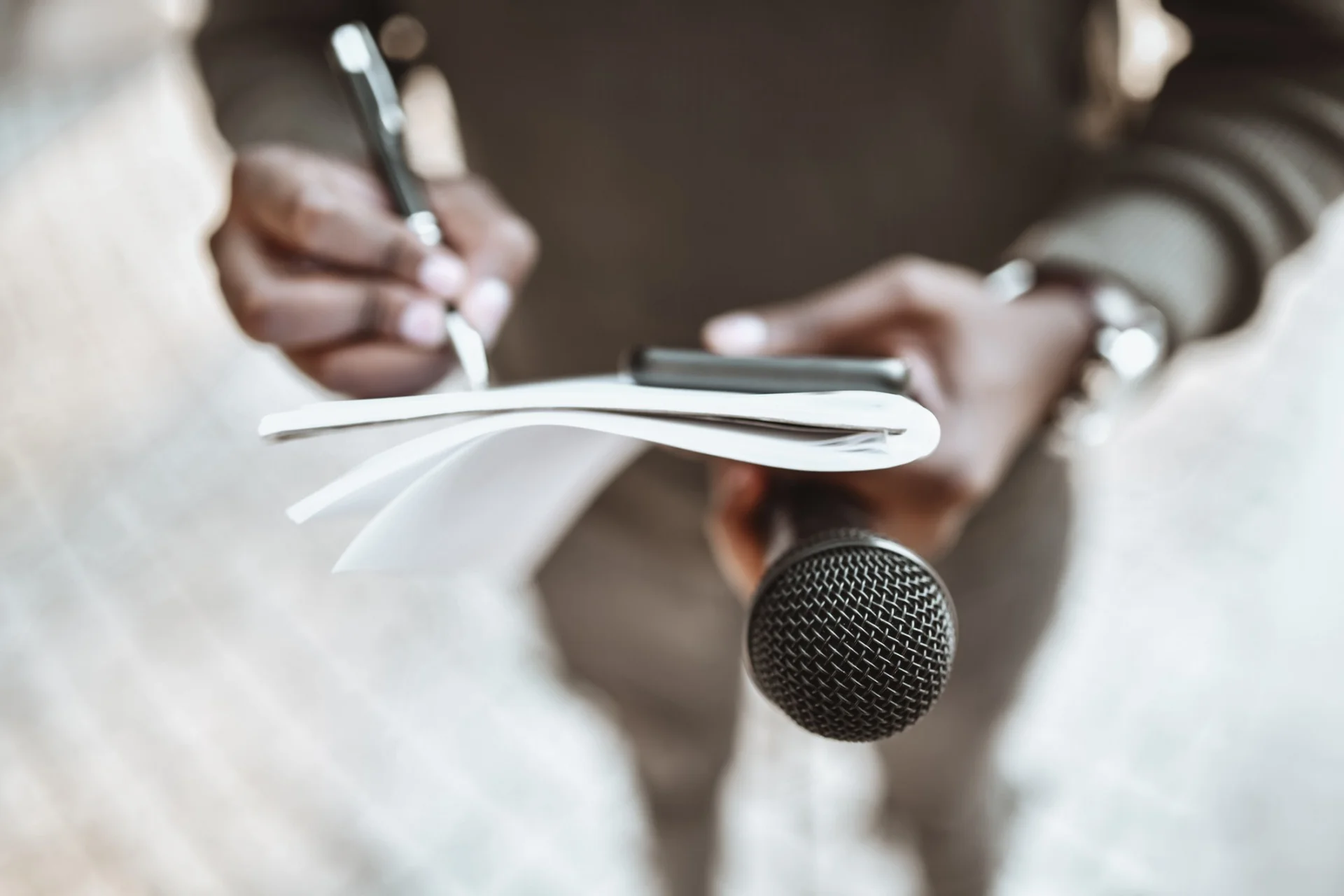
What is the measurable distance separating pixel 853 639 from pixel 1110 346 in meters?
0.36

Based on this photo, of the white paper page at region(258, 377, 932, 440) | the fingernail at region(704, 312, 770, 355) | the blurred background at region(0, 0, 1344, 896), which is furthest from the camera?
the blurred background at region(0, 0, 1344, 896)

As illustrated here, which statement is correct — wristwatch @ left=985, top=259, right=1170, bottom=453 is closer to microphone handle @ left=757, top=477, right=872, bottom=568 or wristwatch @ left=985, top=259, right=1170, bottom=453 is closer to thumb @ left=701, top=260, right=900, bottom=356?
thumb @ left=701, top=260, right=900, bottom=356

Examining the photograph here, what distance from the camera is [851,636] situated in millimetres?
328

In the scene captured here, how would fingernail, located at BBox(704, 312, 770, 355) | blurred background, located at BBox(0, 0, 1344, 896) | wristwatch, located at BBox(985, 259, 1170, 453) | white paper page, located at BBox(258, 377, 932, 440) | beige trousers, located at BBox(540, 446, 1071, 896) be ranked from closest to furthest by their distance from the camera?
white paper page, located at BBox(258, 377, 932, 440) < fingernail, located at BBox(704, 312, 770, 355) < wristwatch, located at BBox(985, 259, 1170, 453) < beige trousers, located at BBox(540, 446, 1071, 896) < blurred background, located at BBox(0, 0, 1344, 896)

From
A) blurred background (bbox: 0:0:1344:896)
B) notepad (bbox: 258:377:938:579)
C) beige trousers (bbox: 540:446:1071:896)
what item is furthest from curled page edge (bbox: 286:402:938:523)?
blurred background (bbox: 0:0:1344:896)

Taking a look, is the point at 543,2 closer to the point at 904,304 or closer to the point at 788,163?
the point at 788,163

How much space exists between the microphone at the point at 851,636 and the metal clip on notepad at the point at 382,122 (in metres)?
0.26

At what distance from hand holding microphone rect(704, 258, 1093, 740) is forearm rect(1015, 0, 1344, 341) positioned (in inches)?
1.9

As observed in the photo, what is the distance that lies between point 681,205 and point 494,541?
0.30 metres

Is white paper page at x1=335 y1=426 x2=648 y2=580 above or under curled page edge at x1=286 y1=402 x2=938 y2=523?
under

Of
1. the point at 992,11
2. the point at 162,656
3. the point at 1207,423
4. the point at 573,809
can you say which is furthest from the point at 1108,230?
the point at 162,656

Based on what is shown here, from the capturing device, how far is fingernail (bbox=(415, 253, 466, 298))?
0.51m

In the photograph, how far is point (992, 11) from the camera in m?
0.61

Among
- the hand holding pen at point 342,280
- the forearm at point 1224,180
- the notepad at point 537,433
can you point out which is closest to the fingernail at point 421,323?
the hand holding pen at point 342,280
